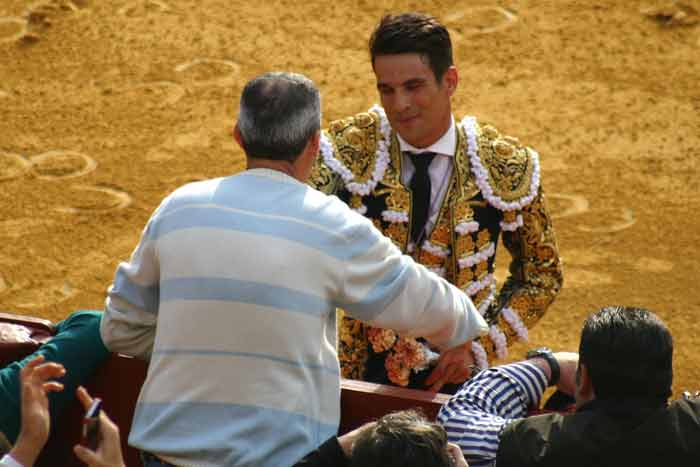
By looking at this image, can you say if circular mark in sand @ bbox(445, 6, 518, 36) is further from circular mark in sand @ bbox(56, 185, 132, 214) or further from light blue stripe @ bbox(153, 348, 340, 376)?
light blue stripe @ bbox(153, 348, 340, 376)

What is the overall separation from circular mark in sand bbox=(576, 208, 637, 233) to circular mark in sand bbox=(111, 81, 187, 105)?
3.22m

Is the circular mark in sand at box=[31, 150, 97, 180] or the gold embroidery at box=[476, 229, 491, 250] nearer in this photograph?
the gold embroidery at box=[476, 229, 491, 250]

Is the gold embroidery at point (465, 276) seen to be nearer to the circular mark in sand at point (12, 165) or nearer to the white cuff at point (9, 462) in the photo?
the white cuff at point (9, 462)

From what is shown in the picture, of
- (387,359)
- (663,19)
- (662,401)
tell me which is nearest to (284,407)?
(662,401)

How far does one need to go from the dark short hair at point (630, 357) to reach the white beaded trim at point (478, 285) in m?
1.38

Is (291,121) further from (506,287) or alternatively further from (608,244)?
(608,244)

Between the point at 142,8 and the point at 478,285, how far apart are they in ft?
23.0

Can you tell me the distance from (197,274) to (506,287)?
1.66m

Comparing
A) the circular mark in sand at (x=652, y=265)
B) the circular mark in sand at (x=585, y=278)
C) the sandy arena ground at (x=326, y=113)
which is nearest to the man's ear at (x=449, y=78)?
the sandy arena ground at (x=326, y=113)

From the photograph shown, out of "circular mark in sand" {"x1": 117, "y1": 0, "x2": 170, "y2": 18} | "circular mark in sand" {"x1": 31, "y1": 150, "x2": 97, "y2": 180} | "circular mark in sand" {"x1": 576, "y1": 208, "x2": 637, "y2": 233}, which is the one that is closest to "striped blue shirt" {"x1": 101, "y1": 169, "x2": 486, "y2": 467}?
"circular mark in sand" {"x1": 576, "y1": 208, "x2": 637, "y2": 233}

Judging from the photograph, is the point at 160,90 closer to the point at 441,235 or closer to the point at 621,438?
the point at 441,235

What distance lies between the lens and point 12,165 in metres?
8.51

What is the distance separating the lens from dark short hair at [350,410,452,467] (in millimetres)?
2600

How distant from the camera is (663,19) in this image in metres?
10.3
